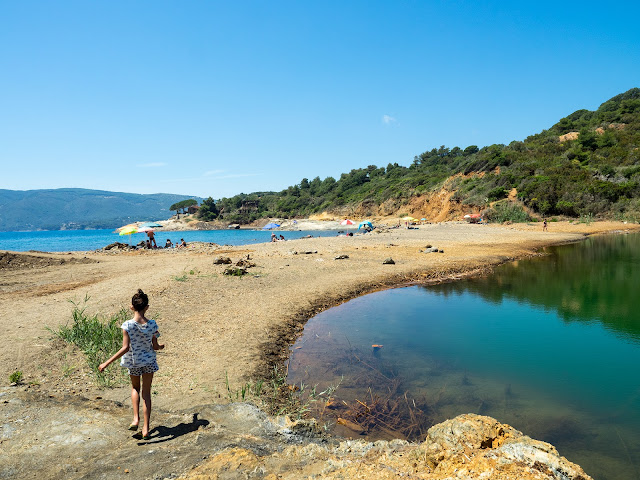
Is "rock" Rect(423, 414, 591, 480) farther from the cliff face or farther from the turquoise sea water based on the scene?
the turquoise sea water

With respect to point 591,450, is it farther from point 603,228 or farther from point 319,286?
point 603,228

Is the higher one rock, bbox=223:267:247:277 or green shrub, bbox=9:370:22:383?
rock, bbox=223:267:247:277

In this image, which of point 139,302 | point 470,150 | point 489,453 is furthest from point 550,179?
point 470,150

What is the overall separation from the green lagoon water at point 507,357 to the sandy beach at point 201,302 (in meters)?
1.07

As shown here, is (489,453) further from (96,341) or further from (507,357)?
(96,341)

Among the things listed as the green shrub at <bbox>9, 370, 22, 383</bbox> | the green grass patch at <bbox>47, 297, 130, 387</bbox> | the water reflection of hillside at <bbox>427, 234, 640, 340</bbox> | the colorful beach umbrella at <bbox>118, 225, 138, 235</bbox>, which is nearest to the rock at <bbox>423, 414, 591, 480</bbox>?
the green grass patch at <bbox>47, 297, 130, 387</bbox>

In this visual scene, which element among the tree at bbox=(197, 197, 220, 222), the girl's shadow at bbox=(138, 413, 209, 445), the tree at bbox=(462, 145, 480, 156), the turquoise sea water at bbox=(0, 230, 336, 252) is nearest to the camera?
the girl's shadow at bbox=(138, 413, 209, 445)

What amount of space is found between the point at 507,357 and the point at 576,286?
966 centimetres

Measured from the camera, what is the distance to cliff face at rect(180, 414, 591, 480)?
286 centimetres

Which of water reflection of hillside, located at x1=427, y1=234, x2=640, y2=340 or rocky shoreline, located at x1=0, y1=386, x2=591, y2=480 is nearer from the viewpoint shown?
rocky shoreline, located at x1=0, y1=386, x2=591, y2=480

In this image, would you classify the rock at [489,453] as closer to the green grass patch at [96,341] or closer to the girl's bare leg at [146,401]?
the girl's bare leg at [146,401]

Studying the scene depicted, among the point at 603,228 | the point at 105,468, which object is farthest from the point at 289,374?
the point at 603,228

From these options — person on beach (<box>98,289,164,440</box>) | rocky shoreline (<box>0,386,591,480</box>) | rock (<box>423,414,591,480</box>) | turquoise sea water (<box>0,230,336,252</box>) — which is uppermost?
person on beach (<box>98,289,164,440</box>)

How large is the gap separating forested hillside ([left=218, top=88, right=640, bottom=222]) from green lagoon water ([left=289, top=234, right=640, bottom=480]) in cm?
3428
